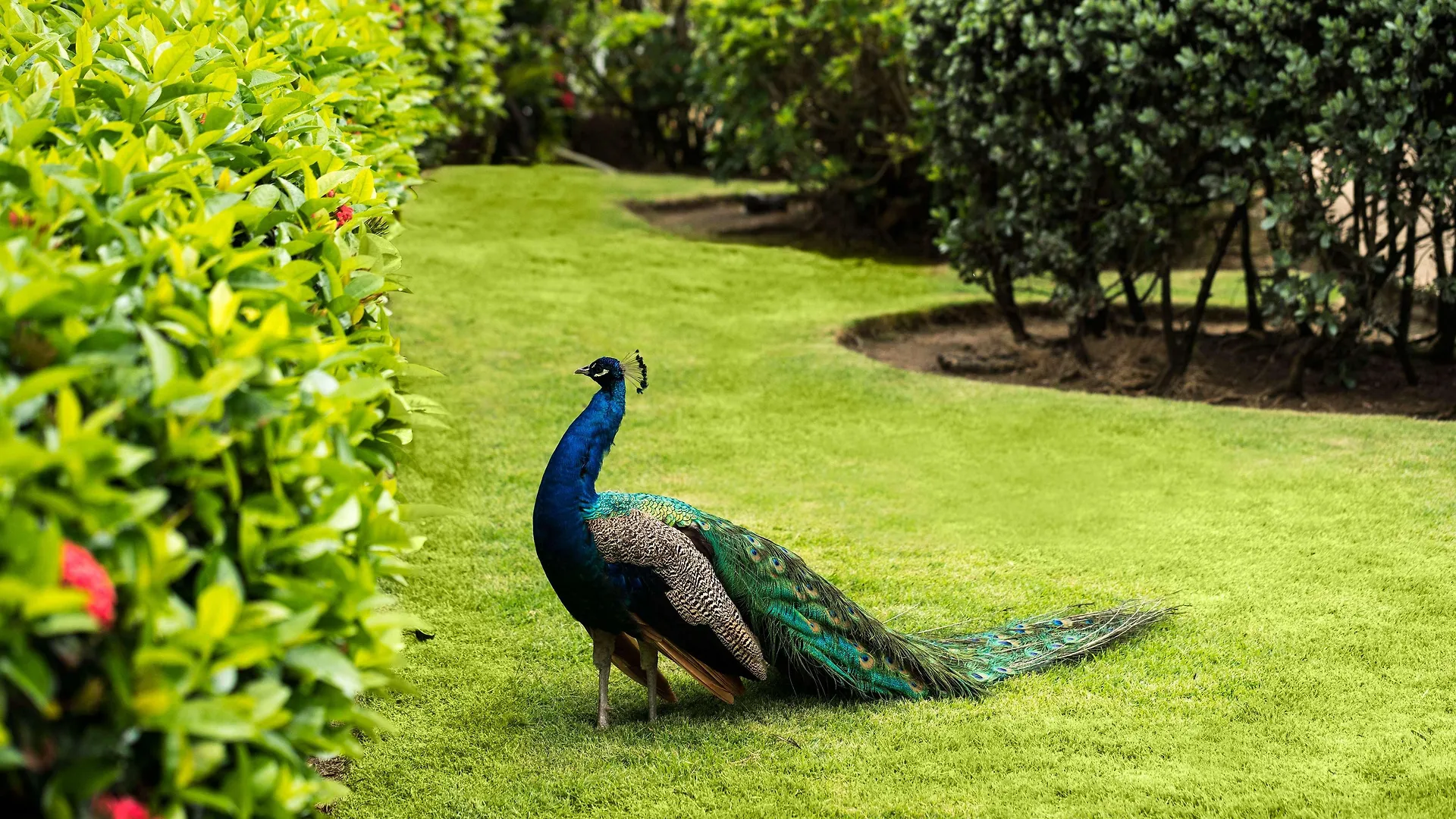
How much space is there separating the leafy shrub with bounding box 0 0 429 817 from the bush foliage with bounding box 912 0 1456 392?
5.31 m

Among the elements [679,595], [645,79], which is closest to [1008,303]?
[679,595]

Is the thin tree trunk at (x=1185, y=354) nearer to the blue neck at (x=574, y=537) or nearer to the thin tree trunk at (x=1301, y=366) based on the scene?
the thin tree trunk at (x=1301, y=366)

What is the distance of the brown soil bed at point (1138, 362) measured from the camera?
23.0ft

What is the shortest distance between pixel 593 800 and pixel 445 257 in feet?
23.6

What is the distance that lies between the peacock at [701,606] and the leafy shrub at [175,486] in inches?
34.3

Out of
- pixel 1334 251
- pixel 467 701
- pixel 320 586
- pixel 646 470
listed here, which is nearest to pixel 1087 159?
pixel 1334 251

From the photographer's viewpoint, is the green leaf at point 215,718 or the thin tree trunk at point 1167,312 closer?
the green leaf at point 215,718

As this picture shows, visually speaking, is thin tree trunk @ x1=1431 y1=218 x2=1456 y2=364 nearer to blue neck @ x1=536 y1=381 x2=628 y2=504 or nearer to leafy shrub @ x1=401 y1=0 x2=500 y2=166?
blue neck @ x1=536 y1=381 x2=628 y2=504

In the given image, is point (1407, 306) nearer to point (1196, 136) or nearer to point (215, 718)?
point (1196, 136)

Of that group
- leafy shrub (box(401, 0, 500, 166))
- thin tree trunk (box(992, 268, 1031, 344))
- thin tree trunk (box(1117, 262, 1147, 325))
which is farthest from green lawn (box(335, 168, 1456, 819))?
leafy shrub (box(401, 0, 500, 166))

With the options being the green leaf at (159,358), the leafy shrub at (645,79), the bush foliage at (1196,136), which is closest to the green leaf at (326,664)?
the green leaf at (159,358)

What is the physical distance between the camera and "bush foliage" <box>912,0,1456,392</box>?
620cm

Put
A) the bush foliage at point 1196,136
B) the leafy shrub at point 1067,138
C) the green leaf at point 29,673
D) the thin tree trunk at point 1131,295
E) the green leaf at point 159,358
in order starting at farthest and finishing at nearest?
the thin tree trunk at point 1131,295 → the leafy shrub at point 1067,138 → the bush foliage at point 1196,136 → the green leaf at point 159,358 → the green leaf at point 29,673

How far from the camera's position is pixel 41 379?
1.59 m
